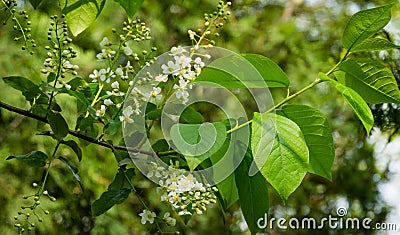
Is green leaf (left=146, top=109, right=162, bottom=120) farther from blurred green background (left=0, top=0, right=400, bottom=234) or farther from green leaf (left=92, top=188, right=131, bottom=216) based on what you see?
blurred green background (left=0, top=0, right=400, bottom=234)

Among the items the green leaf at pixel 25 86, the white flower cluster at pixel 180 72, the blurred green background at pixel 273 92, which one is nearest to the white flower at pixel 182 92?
the white flower cluster at pixel 180 72

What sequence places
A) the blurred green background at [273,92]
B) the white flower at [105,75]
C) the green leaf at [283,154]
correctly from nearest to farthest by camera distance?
1. the green leaf at [283,154]
2. the white flower at [105,75]
3. the blurred green background at [273,92]

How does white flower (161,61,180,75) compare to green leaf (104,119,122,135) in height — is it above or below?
above

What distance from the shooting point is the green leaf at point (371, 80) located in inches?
18.1

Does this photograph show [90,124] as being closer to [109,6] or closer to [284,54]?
[109,6]

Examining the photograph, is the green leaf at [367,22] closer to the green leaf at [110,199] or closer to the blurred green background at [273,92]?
the green leaf at [110,199]

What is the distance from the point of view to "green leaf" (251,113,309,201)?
41 centimetres

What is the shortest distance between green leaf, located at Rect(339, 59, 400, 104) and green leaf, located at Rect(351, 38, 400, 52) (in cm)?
2

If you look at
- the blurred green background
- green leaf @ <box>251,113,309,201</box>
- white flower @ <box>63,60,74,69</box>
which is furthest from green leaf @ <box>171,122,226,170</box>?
the blurred green background

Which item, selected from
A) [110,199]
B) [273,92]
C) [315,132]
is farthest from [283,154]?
[273,92]

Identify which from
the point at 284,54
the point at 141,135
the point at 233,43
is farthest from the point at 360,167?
the point at 141,135

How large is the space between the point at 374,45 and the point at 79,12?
245 millimetres

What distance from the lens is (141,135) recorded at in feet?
1.60

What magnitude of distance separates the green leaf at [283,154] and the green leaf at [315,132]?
0.03 m
